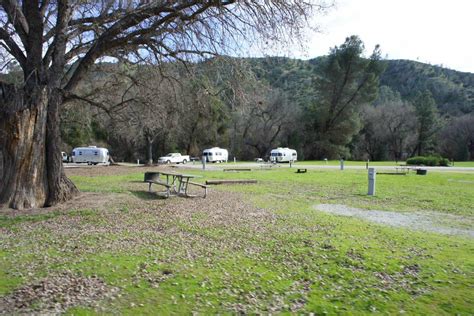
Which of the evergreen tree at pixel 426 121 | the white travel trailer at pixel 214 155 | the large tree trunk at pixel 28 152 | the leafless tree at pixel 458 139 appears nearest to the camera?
the large tree trunk at pixel 28 152

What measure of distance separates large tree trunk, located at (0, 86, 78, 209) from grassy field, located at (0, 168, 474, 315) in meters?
0.94

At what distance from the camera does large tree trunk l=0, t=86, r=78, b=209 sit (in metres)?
9.50

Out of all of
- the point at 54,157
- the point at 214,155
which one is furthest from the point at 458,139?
the point at 54,157

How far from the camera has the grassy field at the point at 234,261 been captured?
4.32 m

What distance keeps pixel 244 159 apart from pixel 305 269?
59.5 metres

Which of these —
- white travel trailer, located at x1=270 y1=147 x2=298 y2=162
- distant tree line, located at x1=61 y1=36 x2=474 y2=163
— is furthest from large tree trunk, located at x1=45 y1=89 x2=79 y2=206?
white travel trailer, located at x1=270 y1=147 x2=298 y2=162

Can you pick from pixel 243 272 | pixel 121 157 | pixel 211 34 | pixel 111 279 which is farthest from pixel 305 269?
pixel 121 157

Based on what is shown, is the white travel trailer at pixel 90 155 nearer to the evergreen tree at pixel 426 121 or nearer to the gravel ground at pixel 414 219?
the gravel ground at pixel 414 219

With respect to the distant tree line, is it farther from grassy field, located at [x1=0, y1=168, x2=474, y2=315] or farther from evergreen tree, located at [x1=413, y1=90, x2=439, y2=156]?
grassy field, located at [x1=0, y1=168, x2=474, y2=315]

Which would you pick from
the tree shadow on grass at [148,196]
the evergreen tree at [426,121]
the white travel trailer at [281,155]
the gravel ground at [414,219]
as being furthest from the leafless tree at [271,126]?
the gravel ground at [414,219]

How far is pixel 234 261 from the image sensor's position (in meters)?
5.77

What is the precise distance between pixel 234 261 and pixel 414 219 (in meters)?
6.25

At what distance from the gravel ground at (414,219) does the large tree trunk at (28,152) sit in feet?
25.2

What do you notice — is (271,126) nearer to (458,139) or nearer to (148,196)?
(458,139)
